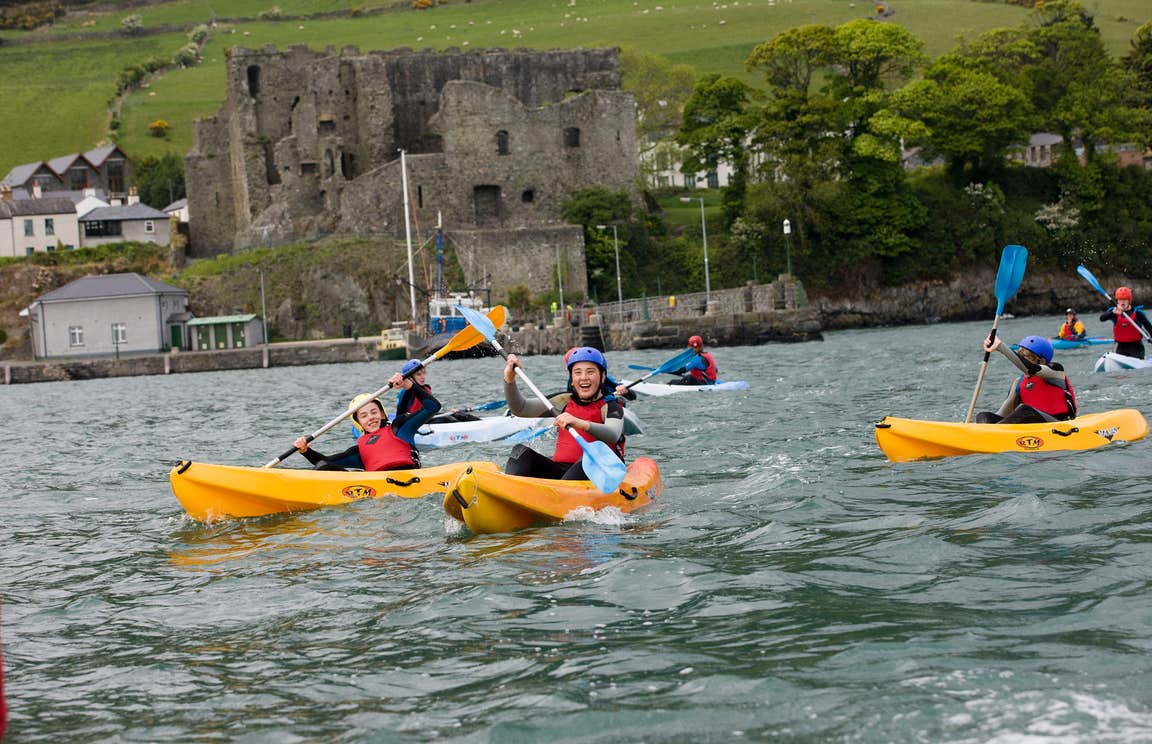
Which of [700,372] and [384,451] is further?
[700,372]

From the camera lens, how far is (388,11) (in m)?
149

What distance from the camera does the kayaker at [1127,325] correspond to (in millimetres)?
26547

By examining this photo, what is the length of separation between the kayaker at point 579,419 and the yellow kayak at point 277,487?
51.4 inches

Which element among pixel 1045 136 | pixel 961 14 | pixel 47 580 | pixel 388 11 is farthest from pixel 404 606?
pixel 388 11

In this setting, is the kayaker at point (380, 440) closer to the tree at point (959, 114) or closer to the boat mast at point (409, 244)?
the boat mast at point (409, 244)

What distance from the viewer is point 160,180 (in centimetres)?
11075

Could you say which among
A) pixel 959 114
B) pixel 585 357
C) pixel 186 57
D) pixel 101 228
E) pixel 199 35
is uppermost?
pixel 199 35

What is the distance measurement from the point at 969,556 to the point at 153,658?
5776 millimetres

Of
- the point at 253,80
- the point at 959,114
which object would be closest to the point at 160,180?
the point at 253,80

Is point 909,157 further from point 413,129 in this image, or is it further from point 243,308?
point 243,308

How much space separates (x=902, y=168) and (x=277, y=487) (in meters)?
64.1

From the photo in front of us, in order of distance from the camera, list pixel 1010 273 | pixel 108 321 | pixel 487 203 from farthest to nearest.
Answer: pixel 487 203
pixel 108 321
pixel 1010 273

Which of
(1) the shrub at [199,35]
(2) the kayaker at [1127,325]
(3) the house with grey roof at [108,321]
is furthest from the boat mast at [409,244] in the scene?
(1) the shrub at [199,35]

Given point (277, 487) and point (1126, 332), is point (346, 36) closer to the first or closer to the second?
point (1126, 332)
